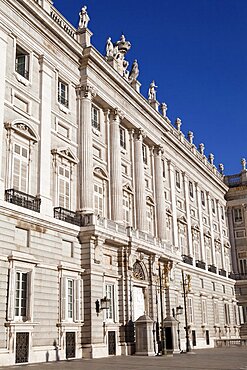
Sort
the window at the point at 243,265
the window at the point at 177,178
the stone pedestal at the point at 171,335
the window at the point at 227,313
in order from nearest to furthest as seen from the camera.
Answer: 1. the stone pedestal at the point at 171,335
2. the window at the point at 177,178
3. the window at the point at 227,313
4. the window at the point at 243,265

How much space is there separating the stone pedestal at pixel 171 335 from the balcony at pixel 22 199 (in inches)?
494

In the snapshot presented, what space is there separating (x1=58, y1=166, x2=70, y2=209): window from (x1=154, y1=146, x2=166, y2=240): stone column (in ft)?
42.5

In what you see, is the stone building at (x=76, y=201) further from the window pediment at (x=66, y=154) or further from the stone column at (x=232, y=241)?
the stone column at (x=232, y=241)

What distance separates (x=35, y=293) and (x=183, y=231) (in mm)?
25005

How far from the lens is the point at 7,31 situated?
83.8 feet

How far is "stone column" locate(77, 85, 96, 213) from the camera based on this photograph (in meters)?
29.3

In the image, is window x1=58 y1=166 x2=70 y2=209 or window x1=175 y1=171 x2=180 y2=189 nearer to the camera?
window x1=58 y1=166 x2=70 y2=209

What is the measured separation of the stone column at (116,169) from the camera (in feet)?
107

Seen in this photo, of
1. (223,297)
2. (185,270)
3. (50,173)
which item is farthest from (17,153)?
(223,297)

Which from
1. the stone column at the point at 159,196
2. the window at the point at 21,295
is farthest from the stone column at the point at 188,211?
the window at the point at 21,295

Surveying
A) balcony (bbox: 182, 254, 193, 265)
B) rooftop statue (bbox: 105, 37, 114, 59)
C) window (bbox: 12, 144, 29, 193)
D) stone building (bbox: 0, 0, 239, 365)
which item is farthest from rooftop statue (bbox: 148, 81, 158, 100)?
window (bbox: 12, 144, 29, 193)

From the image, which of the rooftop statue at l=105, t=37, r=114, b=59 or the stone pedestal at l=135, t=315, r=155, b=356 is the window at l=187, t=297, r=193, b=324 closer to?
the stone pedestal at l=135, t=315, r=155, b=356

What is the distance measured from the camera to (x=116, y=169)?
3356cm

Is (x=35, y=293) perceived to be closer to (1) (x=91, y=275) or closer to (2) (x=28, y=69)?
(1) (x=91, y=275)
